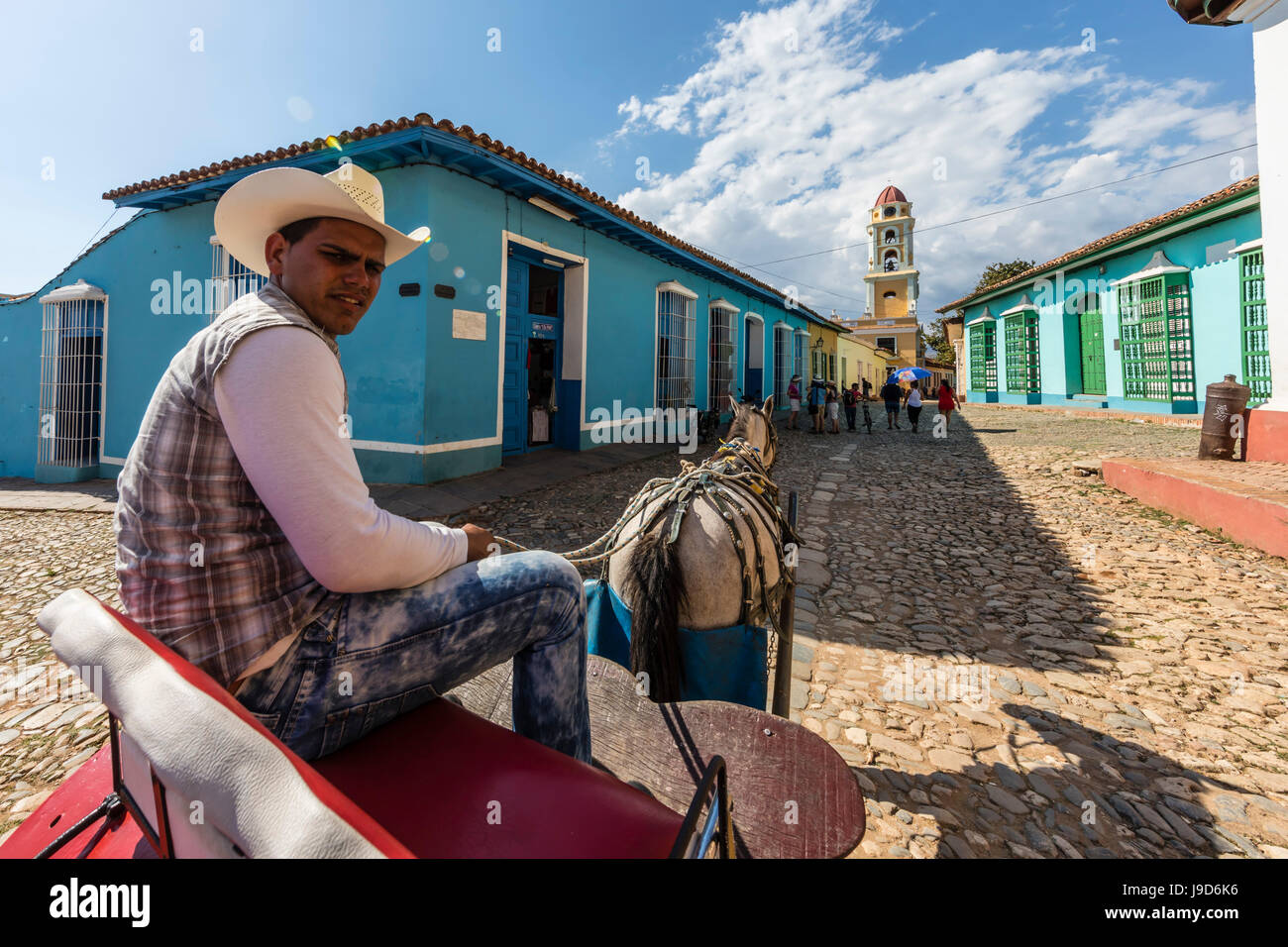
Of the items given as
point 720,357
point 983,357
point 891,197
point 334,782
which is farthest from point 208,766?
point 891,197

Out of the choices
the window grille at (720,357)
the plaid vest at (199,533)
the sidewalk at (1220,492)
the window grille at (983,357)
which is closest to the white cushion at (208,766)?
the plaid vest at (199,533)

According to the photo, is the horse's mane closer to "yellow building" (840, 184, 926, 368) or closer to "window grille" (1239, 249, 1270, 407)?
"window grille" (1239, 249, 1270, 407)

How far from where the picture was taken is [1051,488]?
718cm

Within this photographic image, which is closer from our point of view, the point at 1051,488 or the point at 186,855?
the point at 186,855

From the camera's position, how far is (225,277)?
8.26 m

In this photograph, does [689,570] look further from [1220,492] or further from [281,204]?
[1220,492]

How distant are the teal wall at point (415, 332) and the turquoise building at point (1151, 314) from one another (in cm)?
1106

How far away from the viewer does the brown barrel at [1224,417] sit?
6753 millimetres

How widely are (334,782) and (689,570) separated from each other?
1.26m

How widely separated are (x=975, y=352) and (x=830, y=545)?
2310cm

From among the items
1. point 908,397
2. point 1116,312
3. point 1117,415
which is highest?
point 1116,312

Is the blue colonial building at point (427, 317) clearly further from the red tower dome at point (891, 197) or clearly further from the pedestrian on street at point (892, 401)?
the red tower dome at point (891, 197)

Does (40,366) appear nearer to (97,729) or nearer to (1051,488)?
(97,729)
